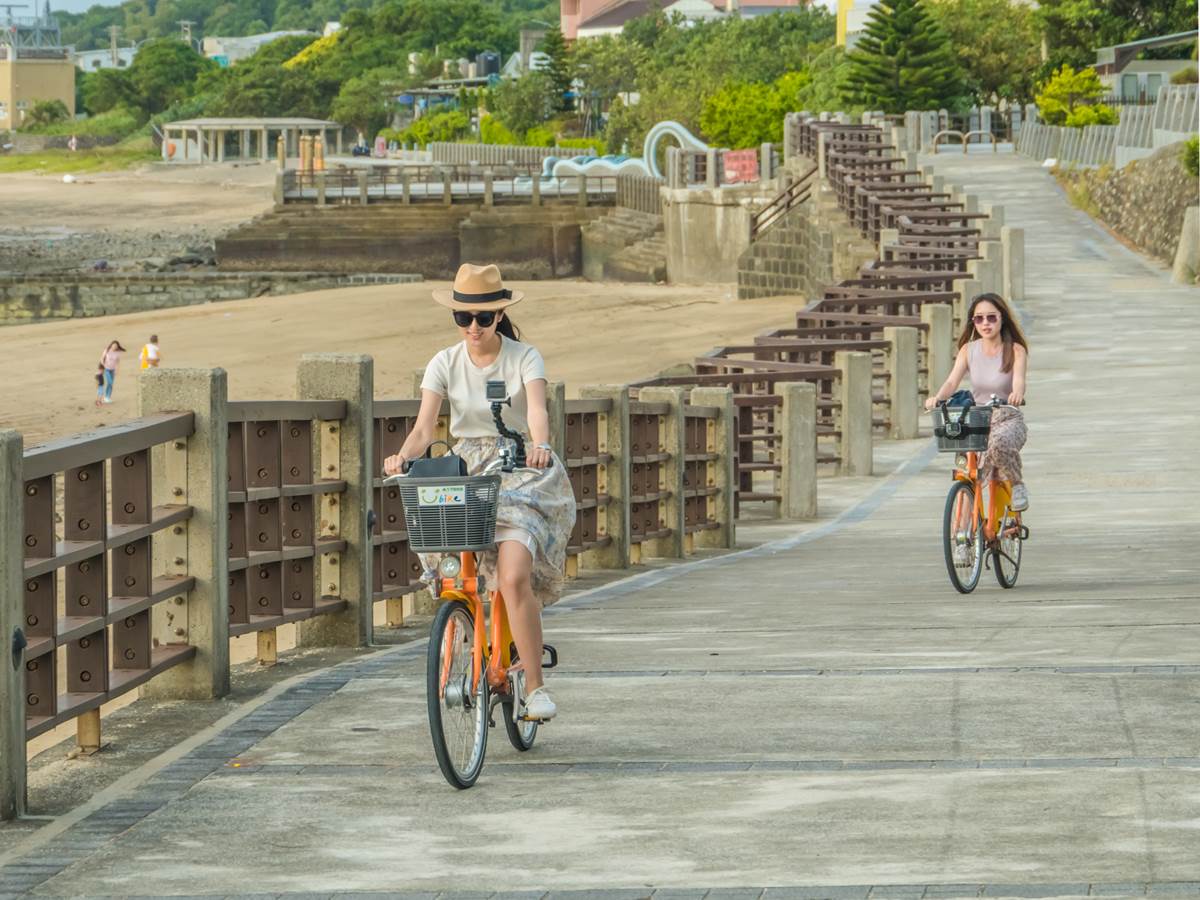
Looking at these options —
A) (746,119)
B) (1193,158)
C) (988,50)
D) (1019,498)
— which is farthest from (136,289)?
(1019,498)

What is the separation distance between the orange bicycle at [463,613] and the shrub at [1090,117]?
194 ft

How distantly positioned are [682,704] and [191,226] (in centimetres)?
9927

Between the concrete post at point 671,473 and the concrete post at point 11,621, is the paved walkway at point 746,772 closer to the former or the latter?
the concrete post at point 11,621

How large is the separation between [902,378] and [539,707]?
17674 millimetres

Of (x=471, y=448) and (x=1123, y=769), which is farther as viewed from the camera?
(x=471, y=448)

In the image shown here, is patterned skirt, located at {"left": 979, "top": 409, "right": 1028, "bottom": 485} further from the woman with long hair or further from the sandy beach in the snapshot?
the woman with long hair

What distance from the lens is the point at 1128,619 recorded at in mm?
10016

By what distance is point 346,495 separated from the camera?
9797 mm

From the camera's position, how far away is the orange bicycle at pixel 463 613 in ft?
21.6

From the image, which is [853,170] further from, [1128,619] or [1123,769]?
[1123,769]

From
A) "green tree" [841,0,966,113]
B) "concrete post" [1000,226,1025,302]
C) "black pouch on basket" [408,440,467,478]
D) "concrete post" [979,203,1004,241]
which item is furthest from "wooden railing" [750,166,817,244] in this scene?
"black pouch on basket" [408,440,467,478]

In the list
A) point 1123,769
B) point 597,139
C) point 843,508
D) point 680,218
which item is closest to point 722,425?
point 843,508

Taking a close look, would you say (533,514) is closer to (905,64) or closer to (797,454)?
(797,454)

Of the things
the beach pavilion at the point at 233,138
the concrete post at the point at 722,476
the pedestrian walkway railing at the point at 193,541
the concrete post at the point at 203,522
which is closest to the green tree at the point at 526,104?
the beach pavilion at the point at 233,138
